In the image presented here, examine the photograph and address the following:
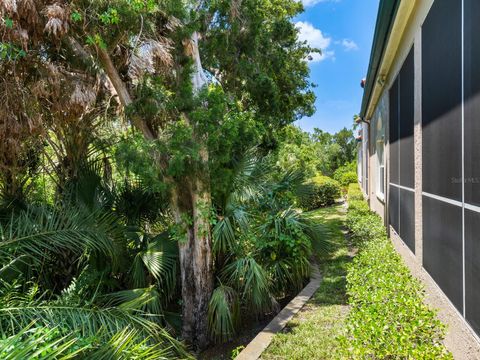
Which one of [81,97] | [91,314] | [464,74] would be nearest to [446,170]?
[464,74]

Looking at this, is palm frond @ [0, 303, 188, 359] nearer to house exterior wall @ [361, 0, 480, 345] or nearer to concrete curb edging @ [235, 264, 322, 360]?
concrete curb edging @ [235, 264, 322, 360]

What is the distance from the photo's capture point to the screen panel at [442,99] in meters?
2.56

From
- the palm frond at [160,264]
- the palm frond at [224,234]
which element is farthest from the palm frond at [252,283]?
the palm frond at [160,264]

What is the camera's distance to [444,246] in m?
2.94

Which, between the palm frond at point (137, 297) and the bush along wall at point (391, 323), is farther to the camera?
the palm frond at point (137, 297)

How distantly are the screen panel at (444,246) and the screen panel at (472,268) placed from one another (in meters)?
0.14

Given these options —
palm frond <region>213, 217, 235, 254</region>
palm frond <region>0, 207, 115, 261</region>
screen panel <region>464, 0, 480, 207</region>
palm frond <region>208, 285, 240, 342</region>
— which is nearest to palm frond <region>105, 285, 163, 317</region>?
palm frond <region>0, 207, 115, 261</region>

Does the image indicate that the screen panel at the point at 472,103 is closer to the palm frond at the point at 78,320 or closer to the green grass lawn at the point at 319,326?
the green grass lawn at the point at 319,326

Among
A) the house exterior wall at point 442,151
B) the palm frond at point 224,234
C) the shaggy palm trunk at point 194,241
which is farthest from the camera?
the palm frond at point 224,234

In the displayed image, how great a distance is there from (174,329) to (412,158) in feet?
15.8

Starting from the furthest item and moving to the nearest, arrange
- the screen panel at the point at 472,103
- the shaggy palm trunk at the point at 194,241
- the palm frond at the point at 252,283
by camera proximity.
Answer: the shaggy palm trunk at the point at 194,241 → the palm frond at the point at 252,283 → the screen panel at the point at 472,103

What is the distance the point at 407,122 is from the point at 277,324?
11.7 ft

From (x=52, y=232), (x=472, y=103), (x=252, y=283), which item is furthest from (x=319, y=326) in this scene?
(x=52, y=232)

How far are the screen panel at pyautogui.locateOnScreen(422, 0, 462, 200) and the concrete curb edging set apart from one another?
2.68 meters
